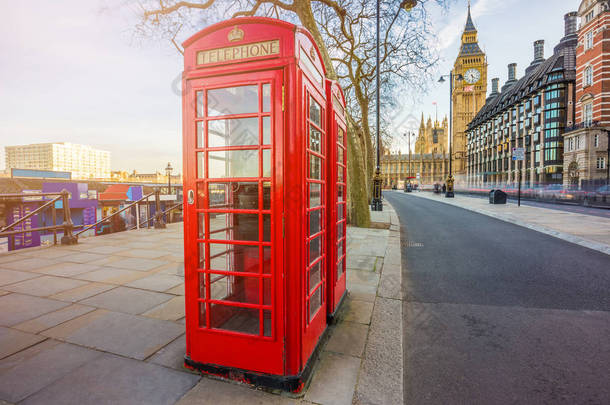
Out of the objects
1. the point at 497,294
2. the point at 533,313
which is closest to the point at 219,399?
the point at 533,313

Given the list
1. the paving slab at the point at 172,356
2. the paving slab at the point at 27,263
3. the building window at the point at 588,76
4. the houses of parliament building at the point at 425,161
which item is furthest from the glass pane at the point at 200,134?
the houses of parliament building at the point at 425,161

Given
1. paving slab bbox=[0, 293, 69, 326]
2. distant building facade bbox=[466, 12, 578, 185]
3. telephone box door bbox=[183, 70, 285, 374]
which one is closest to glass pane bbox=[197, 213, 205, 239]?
telephone box door bbox=[183, 70, 285, 374]

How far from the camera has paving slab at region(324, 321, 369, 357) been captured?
281 cm

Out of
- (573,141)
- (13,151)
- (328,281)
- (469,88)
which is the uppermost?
(469,88)

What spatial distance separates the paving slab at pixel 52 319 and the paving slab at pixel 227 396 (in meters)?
2.13

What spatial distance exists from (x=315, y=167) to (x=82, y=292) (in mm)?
3858

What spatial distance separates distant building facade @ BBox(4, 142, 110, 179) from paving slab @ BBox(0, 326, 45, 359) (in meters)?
142

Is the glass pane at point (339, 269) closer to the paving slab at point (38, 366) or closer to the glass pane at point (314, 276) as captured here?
the glass pane at point (314, 276)

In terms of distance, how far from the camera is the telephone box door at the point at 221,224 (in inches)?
85.0

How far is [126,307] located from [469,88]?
10903 centimetres

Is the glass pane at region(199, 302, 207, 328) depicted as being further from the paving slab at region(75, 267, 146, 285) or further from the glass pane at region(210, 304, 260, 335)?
the paving slab at region(75, 267, 146, 285)

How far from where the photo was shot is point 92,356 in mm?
2600

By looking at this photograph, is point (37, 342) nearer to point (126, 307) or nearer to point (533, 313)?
point (126, 307)

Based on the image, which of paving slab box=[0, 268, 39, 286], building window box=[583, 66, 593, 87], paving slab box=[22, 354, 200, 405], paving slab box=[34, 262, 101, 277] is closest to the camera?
paving slab box=[22, 354, 200, 405]
